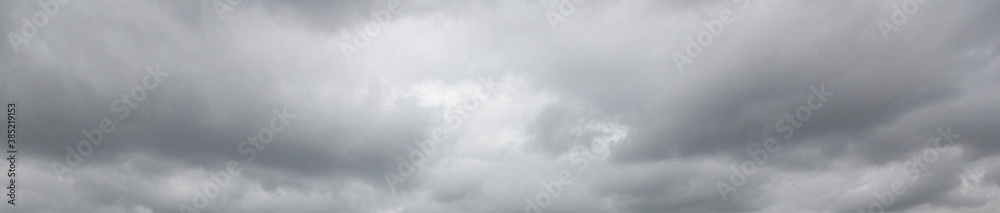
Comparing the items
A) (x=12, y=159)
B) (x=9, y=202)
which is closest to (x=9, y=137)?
(x=12, y=159)

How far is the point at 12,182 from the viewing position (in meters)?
105

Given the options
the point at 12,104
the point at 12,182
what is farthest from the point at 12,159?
the point at 12,104

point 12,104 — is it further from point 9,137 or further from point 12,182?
point 12,182

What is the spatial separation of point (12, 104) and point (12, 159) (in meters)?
11.5

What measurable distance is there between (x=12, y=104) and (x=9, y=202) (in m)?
20.1

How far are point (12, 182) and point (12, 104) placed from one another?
52.7ft

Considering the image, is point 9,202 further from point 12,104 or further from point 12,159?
point 12,104

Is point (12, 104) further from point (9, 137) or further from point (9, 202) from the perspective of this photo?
point (9, 202)

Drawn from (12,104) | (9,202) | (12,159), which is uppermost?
(12,104)

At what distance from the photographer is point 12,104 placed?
103125mm

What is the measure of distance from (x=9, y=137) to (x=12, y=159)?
700 centimetres

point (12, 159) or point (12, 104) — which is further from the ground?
point (12, 104)

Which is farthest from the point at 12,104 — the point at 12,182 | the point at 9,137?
the point at 12,182

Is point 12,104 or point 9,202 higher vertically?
point 12,104
